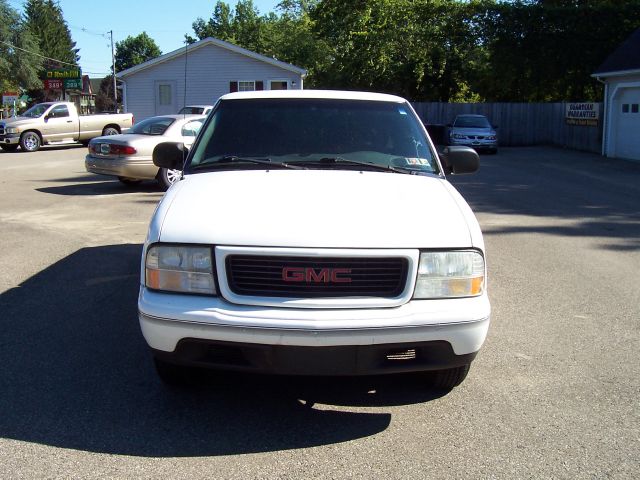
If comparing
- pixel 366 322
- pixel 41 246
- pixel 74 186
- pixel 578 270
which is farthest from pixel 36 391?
pixel 74 186

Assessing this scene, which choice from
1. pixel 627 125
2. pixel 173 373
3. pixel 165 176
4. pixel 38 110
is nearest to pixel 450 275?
pixel 173 373

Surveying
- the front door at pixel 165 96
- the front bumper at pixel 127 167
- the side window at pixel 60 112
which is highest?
the front door at pixel 165 96

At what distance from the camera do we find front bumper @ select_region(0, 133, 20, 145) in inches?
1019

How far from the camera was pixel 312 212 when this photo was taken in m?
3.75

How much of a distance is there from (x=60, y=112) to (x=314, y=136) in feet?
81.3

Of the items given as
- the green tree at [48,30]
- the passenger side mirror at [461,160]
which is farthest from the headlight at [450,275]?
the green tree at [48,30]

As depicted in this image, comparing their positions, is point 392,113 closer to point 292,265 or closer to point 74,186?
point 292,265

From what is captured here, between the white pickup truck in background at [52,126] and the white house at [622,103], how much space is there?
17.8 metres

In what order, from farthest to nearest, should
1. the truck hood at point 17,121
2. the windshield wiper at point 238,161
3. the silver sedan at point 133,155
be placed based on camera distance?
1. the truck hood at point 17,121
2. the silver sedan at point 133,155
3. the windshield wiper at point 238,161

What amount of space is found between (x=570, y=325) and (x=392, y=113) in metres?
2.24

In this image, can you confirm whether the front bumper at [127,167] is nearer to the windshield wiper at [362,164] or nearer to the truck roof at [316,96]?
the truck roof at [316,96]

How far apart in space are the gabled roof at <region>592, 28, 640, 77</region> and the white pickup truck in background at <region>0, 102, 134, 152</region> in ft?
58.3

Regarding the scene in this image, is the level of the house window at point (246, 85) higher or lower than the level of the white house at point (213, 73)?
lower

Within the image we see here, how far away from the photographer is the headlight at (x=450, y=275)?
3582mm
